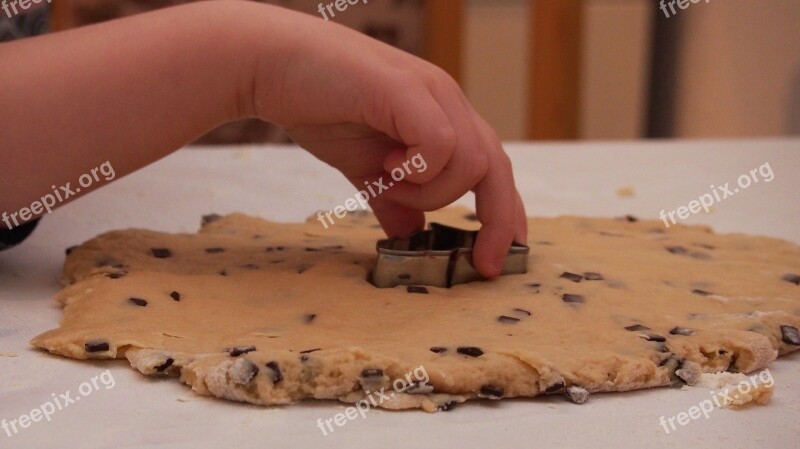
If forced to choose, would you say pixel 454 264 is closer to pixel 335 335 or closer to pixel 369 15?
pixel 335 335

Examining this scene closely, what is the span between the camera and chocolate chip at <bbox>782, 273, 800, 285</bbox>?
0.92m

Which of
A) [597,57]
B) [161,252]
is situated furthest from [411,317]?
[597,57]

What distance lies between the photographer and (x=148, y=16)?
2.87ft

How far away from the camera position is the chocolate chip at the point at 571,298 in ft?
2.66

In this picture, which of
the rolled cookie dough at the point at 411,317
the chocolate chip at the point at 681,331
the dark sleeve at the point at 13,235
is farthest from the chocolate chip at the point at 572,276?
the dark sleeve at the point at 13,235

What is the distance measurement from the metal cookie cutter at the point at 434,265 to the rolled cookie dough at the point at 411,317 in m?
0.02

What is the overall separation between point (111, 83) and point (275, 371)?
1.19ft

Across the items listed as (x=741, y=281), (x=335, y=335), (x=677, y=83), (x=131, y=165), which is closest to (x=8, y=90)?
(x=131, y=165)

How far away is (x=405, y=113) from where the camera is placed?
2.64 ft

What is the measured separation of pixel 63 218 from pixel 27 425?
2.02 ft
